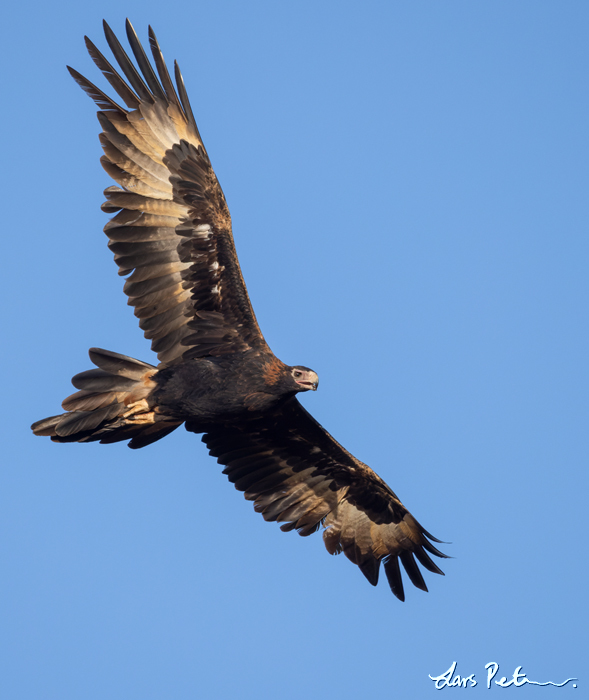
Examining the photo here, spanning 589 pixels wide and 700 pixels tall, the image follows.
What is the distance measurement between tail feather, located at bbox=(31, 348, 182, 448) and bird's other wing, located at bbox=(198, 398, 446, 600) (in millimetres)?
1419

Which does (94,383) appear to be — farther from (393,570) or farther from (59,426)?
(393,570)

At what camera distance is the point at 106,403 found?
37.6 ft

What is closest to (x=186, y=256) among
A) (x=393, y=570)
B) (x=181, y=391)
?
(x=181, y=391)

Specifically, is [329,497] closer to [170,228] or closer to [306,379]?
[306,379]

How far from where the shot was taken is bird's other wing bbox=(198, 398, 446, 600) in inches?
503

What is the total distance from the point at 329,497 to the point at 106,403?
10.7 ft

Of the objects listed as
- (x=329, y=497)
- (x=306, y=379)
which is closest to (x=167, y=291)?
(x=306, y=379)

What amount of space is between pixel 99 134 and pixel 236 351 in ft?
9.26

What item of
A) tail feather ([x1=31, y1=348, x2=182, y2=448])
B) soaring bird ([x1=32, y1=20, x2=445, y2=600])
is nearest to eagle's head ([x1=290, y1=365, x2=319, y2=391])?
soaring bird ([x1=32, y1=20, x2=445, y2=600])

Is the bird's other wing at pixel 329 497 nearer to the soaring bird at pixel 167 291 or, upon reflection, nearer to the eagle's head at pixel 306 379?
the soaring bird at pixel 167 291

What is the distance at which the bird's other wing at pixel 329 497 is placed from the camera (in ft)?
41.9

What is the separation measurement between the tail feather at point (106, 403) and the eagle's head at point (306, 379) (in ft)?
5.32

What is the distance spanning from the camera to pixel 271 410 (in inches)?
451

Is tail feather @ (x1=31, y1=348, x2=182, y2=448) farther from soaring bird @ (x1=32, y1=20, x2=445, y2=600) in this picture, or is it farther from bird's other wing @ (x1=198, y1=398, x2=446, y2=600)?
bird's other wing @ (x1=198, y1=398, x2=446, y2=600)
